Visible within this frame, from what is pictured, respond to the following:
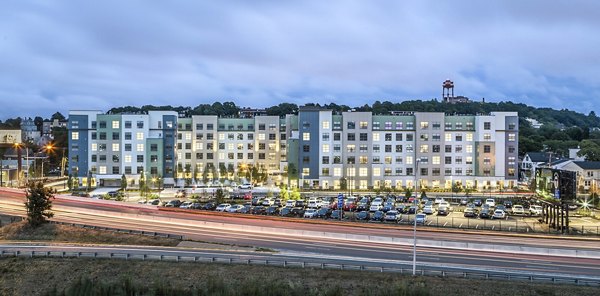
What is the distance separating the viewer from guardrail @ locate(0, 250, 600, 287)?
2761cm

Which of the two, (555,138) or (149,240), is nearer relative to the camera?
(149,240)

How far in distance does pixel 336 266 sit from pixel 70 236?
2733cm

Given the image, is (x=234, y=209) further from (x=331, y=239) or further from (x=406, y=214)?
(x=406, y=214)

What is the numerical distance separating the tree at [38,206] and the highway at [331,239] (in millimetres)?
1900

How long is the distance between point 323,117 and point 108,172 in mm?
39445

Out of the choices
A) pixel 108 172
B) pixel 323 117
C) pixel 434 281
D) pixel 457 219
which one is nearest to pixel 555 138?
pixel 323 117

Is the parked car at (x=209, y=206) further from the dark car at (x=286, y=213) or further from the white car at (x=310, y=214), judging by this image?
the white car at (x=310, y=214)

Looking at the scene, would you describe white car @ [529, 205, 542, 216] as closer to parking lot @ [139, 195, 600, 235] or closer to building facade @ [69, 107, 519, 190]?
parking lot @ [139, 195, 600, 235]

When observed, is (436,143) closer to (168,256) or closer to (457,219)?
(457,219)

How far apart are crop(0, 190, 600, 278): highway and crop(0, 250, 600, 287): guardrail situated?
6.08ft

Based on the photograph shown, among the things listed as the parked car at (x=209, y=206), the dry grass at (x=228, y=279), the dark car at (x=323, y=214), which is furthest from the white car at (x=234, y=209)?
the dry grass at (x=228, y=279)

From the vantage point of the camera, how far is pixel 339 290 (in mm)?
28797

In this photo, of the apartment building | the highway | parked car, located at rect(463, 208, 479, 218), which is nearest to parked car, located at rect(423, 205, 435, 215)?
parked car, located at rect(463, 208, 479, 218)

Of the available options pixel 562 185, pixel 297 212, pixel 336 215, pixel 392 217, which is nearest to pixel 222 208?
pixel 297 212
